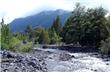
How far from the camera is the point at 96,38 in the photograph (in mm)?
72188

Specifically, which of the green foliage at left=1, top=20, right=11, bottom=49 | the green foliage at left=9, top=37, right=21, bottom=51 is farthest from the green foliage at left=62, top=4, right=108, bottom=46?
the green foliage at left=9, top=37, right=21, bottom=51

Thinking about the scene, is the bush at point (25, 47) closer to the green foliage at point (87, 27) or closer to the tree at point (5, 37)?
the tree at point (5, 37)

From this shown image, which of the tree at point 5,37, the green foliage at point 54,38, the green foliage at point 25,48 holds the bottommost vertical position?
the green foliage at point 25,48

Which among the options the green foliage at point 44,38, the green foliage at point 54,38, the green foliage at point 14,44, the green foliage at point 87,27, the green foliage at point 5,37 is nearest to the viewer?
the green foliage at point 5,37

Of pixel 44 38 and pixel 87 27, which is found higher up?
pixel 87 27

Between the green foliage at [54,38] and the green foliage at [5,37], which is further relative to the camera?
Result: the green foliage at [54,38]

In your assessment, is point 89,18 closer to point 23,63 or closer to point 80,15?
point 80,15

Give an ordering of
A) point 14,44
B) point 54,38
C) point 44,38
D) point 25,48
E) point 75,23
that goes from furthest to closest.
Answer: point 44,38
point 54,38
point 75,23
point 25,48
point 14,44

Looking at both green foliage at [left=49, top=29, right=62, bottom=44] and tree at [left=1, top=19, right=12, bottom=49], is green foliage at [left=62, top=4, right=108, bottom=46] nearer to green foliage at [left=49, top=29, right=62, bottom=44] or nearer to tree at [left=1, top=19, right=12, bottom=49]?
green foliage at [left=49, top=29, right=62, bottom=44]

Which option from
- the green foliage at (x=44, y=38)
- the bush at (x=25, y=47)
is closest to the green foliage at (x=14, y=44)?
the bush at (x=25, y=47)

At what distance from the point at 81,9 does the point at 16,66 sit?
191 ft

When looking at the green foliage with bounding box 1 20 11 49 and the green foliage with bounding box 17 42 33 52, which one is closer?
the green foliage with bounding box 1 20 11 49

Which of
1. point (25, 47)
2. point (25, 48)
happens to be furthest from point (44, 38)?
point (25, 47)

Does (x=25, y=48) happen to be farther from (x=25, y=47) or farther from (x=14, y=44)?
(x=14, y=44)
